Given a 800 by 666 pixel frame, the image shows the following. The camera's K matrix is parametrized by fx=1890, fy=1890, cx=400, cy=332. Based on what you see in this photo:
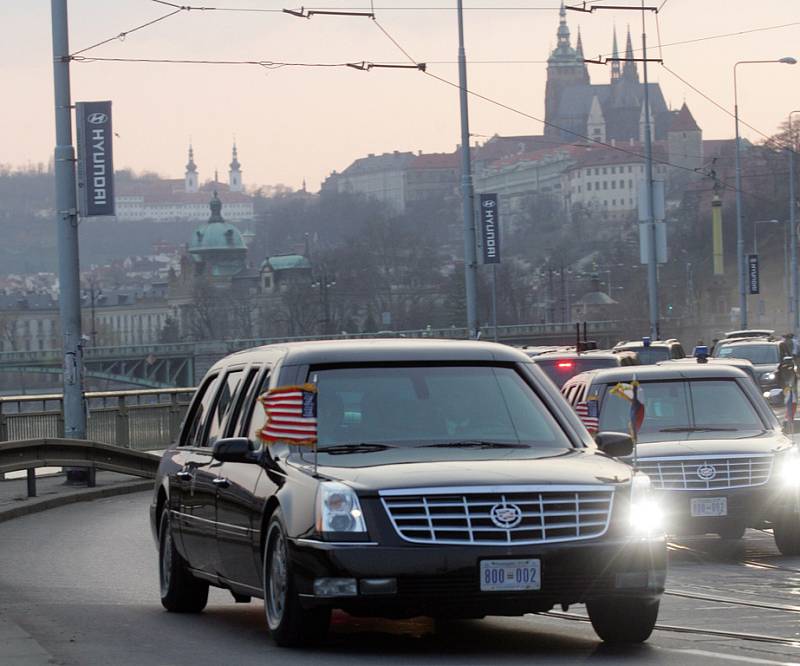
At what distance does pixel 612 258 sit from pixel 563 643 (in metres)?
186

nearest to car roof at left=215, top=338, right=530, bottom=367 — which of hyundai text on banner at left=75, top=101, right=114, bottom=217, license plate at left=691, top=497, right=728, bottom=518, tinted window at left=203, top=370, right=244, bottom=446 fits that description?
tinted window at left=203, top=370, right=244, bottom=446

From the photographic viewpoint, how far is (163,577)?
11.1 meters

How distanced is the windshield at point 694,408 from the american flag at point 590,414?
0.38m

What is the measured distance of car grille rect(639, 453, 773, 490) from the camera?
13680 millimetres

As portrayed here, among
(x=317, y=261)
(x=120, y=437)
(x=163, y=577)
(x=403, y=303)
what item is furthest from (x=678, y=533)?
(x=317, y=261)

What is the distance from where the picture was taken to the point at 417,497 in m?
8.05

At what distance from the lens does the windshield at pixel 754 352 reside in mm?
45969

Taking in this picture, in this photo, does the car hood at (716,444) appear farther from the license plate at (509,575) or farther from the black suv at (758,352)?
the black suv at (758,352)

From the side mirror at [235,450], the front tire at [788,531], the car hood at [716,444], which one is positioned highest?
the side mirror at [235,450]

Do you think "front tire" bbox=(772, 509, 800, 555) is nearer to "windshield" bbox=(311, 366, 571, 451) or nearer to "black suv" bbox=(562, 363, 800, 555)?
"black suv" bbox=(562, 363, 800, 555)

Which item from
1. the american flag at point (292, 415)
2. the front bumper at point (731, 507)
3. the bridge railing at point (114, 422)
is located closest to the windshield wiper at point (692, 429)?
the front bumper at point (731, 507)

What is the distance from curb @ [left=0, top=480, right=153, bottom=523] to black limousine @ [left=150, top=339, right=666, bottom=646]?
1069 centimetres

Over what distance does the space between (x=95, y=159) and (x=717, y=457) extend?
15.8 m

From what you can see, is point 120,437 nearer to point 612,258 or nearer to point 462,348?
point 462,348
